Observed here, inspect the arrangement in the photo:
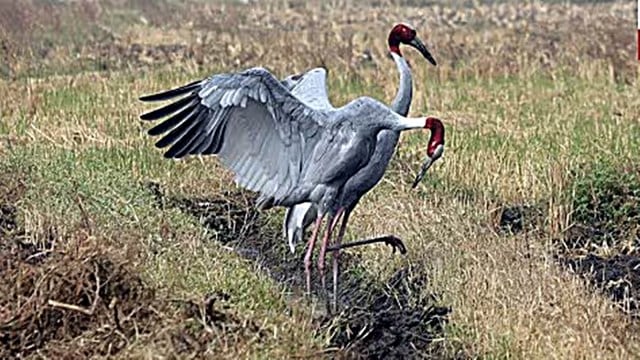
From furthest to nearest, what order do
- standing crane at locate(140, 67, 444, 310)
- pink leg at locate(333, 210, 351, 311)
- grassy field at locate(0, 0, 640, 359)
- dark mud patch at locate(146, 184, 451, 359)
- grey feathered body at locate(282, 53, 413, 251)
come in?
pink leg at locate(333, 210, 351, 311) → grey feathered body at locate(282, 53, 413, 251) → standing crane at locate(140, 67, 444, 310) → dark mud patch at locate(146, 184, 451, 359) → grassy field at locate(0, 0, 640, 359)

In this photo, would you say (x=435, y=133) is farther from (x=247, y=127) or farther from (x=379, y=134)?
(x=247, y=127)

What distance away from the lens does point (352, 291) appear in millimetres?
7238

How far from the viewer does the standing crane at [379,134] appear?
6.78 m

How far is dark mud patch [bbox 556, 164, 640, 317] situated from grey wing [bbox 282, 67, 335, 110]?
161cm

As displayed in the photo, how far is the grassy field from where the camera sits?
5598 mm

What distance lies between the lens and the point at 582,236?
804cm

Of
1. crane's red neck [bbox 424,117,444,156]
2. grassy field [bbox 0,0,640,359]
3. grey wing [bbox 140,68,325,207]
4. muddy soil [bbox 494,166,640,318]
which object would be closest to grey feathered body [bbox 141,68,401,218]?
grey wing [bbox 140,68,325,207]

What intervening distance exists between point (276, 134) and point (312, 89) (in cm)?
57

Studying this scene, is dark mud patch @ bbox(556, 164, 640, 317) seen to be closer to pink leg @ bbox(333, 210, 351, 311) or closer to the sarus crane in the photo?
the sarus crane

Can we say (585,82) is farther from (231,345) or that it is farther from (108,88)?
(231,345)

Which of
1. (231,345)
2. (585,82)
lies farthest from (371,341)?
(585,82)

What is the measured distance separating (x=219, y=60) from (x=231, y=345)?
11.4 m

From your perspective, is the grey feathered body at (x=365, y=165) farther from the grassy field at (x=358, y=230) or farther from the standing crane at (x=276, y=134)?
the grassy field at (x=358, y=230)

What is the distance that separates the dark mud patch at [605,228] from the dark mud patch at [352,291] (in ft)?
3.16
